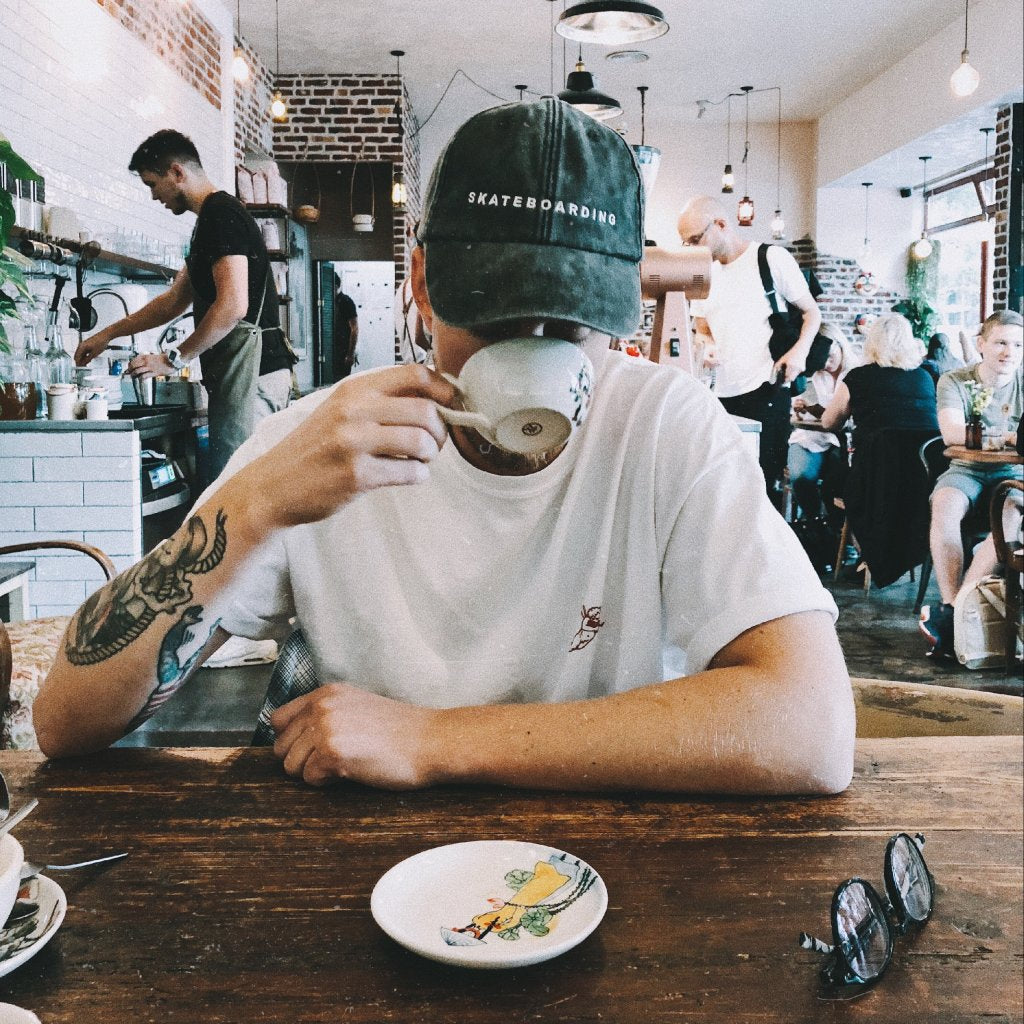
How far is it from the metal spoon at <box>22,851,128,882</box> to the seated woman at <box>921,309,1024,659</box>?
12.7 ft

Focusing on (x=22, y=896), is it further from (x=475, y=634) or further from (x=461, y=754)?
(x=475, y=634)

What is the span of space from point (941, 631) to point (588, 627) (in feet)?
10.7

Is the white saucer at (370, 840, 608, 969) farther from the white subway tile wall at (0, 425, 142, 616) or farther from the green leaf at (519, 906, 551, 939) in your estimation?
the white subway tile wall at (0, 425, 142, 616)

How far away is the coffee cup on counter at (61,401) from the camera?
333cm

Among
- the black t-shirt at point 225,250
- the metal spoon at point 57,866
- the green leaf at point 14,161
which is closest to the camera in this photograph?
the metal spoon at point 57,866

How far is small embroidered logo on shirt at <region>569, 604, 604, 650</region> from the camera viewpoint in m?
1.10

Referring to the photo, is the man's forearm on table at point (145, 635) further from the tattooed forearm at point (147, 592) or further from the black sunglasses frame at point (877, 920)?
the black sunglasses frame at point (877, 920)

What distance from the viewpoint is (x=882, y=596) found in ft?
16.8

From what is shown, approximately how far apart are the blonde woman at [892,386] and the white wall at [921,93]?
3015 mm

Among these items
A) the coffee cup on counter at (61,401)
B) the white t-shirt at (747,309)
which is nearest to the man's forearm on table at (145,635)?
the coffee cup on counter at (61,401)

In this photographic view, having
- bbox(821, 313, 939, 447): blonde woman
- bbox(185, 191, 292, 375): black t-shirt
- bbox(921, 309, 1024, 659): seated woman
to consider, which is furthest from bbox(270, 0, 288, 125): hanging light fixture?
bbox(921, 309, 1024, 659): seated woman

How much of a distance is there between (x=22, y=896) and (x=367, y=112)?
875 centimetres

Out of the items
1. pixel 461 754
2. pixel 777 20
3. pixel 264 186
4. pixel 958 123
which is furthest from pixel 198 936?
pixel 958 123

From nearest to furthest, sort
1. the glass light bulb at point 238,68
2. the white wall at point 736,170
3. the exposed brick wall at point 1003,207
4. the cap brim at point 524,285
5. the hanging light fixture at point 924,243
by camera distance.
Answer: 1. the cap brim at point 524,285
2. the glass light bulb at point 238,68
3. the exposed brick wall at point 1003,207
4. the hanging light fixture at point 924,243
5. the white wall at point 736,170
